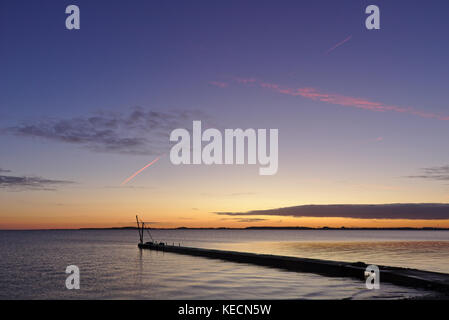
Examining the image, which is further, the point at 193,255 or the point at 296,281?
the point at 193,255

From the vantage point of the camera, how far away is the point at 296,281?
144ft
